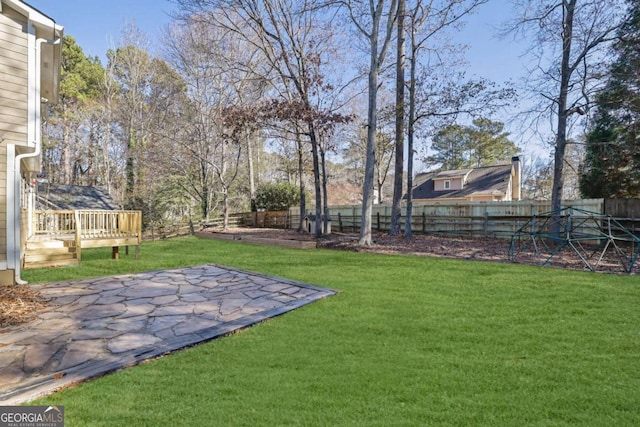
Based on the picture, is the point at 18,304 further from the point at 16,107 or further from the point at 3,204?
the point at 16,107

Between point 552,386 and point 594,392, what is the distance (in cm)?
24

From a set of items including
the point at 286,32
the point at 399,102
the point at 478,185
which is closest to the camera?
the point at 399,102

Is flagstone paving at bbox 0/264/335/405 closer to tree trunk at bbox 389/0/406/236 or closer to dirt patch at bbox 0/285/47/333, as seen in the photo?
dirt patch at bbox 0/285/47/333

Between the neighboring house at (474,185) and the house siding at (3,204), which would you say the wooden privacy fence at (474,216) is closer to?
the neighboring house at (474,185)

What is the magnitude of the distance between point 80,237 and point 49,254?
0.66 metres

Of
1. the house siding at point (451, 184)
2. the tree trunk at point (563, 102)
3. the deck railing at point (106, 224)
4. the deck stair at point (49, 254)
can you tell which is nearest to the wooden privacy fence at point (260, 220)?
the deck railing at point (106, 224)

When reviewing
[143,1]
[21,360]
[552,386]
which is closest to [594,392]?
[552,386]

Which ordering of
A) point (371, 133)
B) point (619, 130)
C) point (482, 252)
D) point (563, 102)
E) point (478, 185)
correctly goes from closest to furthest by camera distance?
point (482, 252), point (563, 102), point (371, 133), point (619, 130), point (478, 185)

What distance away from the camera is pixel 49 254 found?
23.5ft

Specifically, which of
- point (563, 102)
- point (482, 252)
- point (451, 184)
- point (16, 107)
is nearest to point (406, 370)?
point (16, 107)

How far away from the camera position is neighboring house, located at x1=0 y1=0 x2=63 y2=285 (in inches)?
207

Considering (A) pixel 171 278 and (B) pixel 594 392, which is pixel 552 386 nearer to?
(B) pixel 594 392

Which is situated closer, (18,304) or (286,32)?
(18,304)

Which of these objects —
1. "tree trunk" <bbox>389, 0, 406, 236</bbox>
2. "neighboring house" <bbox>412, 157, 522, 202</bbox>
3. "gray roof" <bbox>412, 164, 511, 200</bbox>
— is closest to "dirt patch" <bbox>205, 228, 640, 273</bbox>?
"tree trunk" <bbox>389, 0, 406, 236</bbox>
